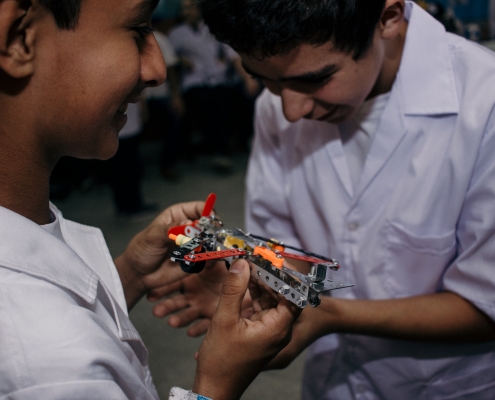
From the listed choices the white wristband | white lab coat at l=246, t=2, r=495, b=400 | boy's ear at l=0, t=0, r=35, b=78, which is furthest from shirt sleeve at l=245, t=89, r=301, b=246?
boy's ear at l=0, t=0, r=35, b=78

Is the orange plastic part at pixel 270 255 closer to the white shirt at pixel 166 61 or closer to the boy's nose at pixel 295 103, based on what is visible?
the boy's nose at pixel 295 103

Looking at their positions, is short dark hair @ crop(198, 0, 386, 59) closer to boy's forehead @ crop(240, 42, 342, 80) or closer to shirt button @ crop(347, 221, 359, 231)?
boy's forehead @ crop(240, 42, 342, 80)

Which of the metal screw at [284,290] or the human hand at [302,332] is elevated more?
the metal screw at [284,290]

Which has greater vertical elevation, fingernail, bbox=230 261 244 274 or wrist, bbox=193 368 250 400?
fingernail, bbox=230 261 244 274

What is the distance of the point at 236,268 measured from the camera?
0.66 m

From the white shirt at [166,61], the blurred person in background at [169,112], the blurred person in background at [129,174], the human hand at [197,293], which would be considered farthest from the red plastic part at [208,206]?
the blurred person in background at [169,112]

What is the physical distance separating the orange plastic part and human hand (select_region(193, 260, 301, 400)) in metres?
0.04

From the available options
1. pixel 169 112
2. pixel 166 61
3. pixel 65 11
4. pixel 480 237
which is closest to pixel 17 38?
pixel 65 11

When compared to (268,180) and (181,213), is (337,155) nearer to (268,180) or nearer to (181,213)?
(268,180)

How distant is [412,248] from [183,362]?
1.17 metres

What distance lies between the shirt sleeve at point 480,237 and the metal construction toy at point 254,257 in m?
0.29

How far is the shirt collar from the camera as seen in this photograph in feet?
1.80

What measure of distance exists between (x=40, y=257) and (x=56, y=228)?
0.57 ft

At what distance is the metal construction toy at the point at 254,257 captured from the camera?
62 cm
